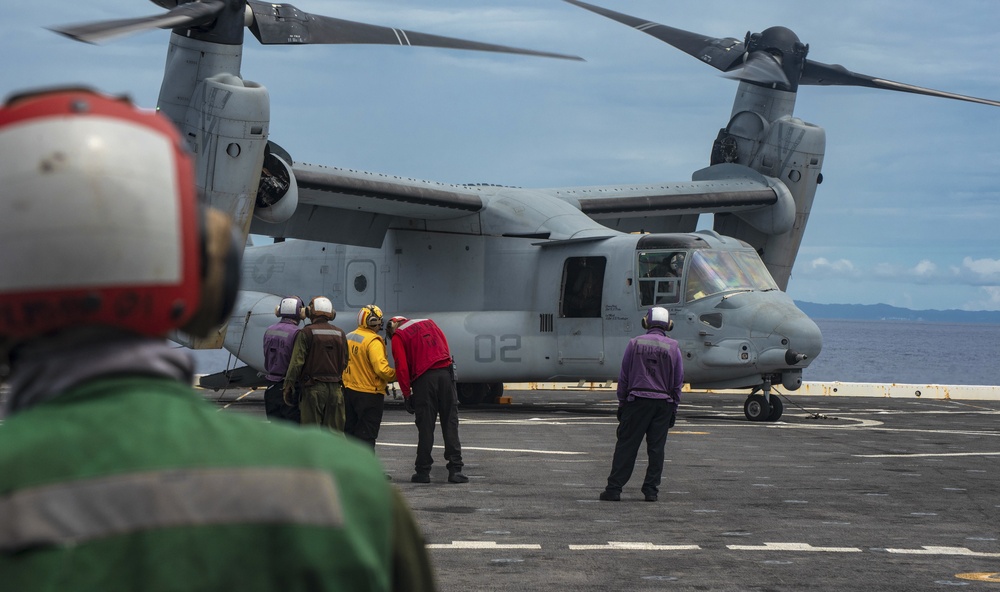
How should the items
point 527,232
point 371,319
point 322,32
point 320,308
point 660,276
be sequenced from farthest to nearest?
point 527,232
point 660,276
point 322,32
point 371,319
point 320,308

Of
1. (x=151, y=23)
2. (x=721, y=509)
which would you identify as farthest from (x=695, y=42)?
(x=721, y=509)

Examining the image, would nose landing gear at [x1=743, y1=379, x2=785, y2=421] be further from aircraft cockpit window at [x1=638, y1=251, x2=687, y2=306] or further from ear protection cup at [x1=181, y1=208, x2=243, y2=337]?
ear protection cup at [x1=181, y1=208, x2=243, y2=337]

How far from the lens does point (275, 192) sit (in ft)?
62.0

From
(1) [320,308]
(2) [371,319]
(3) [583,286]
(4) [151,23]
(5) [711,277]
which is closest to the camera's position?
(1) [320,308]

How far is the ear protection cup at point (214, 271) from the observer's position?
5.71 feet

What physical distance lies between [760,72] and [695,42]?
183 centimetres

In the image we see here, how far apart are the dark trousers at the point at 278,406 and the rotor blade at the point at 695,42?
1455cm

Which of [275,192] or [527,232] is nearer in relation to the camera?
[275,192]

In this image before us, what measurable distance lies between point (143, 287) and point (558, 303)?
19986 mm

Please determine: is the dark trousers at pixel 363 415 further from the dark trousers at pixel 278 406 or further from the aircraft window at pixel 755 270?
the aircraft window at pixel 755 270

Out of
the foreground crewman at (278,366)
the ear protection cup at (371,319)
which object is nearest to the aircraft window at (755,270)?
the ear protection cup at (371,319)

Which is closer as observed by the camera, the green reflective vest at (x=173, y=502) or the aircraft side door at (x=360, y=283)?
the green reflective vest at (x=173, y=502)

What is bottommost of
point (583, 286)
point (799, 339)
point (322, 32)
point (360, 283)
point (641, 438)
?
point (641, 438)

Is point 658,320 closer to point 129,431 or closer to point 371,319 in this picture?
point 371,319
